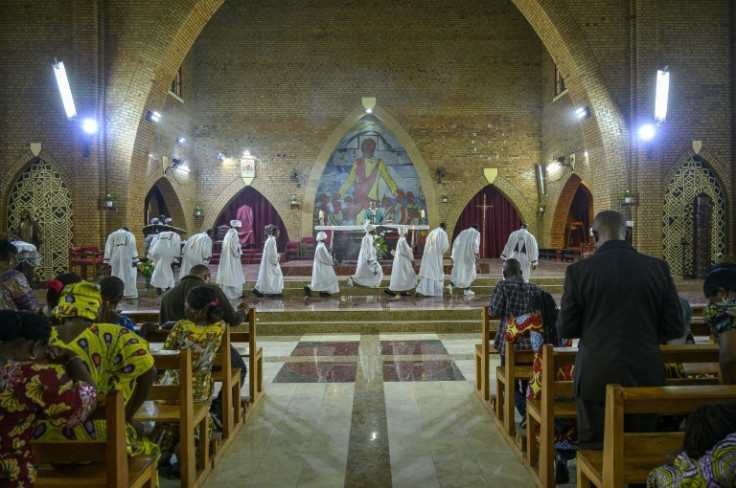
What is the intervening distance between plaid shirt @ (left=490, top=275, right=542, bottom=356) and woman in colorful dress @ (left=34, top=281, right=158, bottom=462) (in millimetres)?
2572

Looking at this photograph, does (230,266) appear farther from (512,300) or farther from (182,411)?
(182,411)

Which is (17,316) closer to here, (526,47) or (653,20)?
(653,20)

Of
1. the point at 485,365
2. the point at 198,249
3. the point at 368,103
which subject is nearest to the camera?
the point at 485,365

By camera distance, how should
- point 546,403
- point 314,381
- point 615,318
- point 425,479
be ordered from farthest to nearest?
point 314,381, point 425,479, point 546,403, point 615,318

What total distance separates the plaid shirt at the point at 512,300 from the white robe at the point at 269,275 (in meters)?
6.09

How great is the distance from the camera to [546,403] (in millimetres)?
2781

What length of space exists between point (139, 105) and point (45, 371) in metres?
10.3

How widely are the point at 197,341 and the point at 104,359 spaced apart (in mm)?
1019

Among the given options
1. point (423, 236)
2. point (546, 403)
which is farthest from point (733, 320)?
point (423, 236)

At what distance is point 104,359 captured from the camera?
7.29ft

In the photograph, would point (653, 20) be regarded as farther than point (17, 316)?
Yes

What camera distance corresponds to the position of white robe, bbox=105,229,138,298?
980 centimetres

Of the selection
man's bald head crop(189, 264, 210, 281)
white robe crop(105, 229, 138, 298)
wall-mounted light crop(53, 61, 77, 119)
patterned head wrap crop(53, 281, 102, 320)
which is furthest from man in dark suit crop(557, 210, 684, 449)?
wall-mounted light crop(53, 61, 77, 119)

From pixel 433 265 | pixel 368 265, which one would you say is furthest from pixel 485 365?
pixel 368 265
